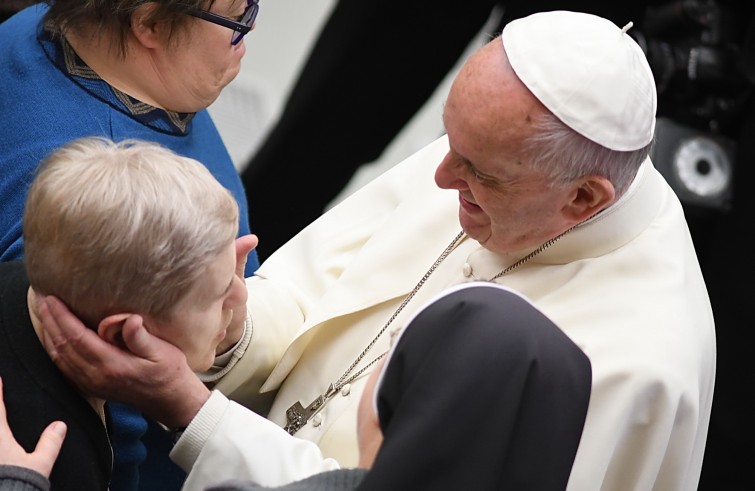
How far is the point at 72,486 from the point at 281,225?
209cm

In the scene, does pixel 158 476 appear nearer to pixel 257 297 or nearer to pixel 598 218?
pixel 257 297

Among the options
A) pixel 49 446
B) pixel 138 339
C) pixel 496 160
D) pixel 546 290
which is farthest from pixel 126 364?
pixel 546 290

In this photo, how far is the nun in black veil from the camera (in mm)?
1365

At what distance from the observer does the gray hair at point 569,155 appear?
2.03m

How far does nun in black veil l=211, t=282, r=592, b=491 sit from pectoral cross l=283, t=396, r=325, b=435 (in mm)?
853

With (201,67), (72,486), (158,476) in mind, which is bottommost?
(158,476)

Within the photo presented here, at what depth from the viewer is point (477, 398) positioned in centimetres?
137

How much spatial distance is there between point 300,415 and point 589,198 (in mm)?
667

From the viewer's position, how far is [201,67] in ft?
7.79

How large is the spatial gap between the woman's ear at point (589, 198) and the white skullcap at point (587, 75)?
0.22 ft

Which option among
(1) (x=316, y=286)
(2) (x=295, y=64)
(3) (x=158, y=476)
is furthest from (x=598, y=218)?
(2) (x=295, y=64)

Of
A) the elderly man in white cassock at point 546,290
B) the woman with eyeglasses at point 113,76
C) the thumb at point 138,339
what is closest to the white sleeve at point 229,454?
the elderly man in white cassock at point 546,290

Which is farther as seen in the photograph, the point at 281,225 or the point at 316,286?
the point at 281,225

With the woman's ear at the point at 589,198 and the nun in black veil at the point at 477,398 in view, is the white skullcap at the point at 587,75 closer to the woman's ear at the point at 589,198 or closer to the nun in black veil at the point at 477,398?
the woman's ear at the point at 589,198
